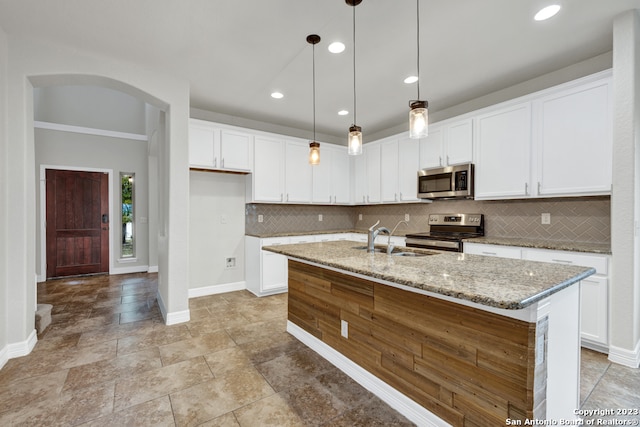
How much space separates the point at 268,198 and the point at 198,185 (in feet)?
3.29

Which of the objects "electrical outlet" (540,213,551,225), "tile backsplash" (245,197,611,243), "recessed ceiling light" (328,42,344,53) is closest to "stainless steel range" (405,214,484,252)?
"tile backsplash" (245,197,611,243)

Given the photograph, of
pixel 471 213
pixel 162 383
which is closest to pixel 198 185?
pixel 162 383

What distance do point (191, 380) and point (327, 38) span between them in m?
2.86

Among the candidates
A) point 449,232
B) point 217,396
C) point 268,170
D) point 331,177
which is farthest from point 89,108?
point 449,232

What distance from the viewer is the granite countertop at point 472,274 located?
3.76 feet

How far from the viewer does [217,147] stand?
395 cm

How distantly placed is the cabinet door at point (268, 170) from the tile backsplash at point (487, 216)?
1.18 ft

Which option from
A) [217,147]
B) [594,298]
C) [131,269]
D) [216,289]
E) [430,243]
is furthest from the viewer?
[131,269]

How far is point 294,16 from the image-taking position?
2.20 m

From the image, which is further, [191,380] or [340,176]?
[340,176]

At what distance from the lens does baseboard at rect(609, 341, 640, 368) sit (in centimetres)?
226

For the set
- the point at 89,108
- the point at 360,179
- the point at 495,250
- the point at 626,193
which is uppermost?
the point at 89,108

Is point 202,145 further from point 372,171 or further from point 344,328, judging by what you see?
point 344,328

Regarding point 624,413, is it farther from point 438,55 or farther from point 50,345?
point 50,345
